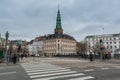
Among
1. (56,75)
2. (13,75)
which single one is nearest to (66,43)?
(13,75)

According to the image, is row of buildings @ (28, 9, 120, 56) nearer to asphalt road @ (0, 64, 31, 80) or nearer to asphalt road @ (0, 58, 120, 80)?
asphalt road @ (0, 58, 120, 80)

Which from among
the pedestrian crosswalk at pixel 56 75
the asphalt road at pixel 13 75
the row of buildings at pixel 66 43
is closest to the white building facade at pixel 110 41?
the row of buildings at pixel 66 43

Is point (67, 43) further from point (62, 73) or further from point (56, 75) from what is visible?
point (56, 75)

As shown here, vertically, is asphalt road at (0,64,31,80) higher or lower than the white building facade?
lower

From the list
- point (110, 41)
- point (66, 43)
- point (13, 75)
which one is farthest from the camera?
point (110, 41)

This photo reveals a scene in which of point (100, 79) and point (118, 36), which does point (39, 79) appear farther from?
point (118, 36)

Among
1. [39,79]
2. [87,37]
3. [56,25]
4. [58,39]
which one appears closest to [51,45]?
[58,39]

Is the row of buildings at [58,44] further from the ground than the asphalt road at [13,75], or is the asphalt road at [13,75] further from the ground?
the row of buildings at [58,44]

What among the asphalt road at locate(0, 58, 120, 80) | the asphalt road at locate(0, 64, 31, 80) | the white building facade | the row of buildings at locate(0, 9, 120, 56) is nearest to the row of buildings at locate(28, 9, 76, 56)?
the row of buildings at locate(0, 9, 120, 56)

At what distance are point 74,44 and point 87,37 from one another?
1245 cm

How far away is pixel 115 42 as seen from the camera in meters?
180

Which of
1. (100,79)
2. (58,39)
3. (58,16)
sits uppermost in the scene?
(58,16)

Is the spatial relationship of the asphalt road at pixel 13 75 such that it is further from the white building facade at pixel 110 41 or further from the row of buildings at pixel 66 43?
the white building facade at pixel 110 41

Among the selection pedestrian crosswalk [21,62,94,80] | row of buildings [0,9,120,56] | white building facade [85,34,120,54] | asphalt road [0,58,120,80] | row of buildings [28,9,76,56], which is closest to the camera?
pedestrian crosswalk [21,62,94,80]
